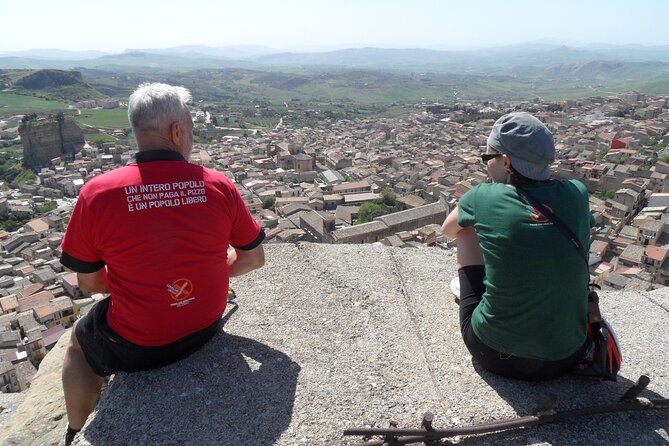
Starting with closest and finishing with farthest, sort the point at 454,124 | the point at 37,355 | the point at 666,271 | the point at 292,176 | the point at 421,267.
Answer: the point at 421,267
the point at 37,355
the point at 666,271
the point at 292,176
the point at 454,124

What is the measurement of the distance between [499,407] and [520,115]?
1183mm

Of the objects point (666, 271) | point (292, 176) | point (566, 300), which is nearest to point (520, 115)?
point (566, 300)

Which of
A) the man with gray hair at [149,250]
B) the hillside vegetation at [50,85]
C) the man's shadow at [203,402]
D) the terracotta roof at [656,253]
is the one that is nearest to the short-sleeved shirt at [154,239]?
the man with gray hair at [149,250]

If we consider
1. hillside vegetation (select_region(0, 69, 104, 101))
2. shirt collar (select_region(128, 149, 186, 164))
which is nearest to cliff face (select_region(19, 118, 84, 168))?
hillside vegetation (select_region(0, 69, 104, 101))

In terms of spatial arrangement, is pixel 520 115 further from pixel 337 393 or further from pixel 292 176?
pixel 292 176

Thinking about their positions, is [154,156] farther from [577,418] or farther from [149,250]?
[577,418]

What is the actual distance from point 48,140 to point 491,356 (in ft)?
156

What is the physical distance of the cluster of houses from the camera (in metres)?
14.0

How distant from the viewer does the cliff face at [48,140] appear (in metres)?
39.9

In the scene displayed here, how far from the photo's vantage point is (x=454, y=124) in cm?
5334

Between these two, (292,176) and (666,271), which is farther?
(292,176)

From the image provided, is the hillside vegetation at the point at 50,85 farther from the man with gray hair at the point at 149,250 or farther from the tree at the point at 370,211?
the man with gray hair at the point at 149,250

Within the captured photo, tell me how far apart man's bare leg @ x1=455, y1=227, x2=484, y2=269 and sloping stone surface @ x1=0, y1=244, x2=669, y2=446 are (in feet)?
1.65

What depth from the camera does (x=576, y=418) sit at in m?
1.77
